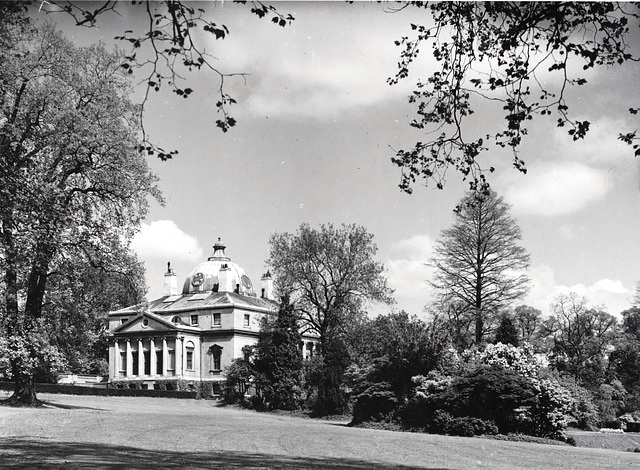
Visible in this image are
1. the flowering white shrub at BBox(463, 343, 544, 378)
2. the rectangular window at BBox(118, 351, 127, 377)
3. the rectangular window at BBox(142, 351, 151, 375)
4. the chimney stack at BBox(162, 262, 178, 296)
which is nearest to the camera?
the flowering white shrub at BBox(463, 343, 544, 378)

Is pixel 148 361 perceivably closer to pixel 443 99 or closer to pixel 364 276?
pixel 364 276

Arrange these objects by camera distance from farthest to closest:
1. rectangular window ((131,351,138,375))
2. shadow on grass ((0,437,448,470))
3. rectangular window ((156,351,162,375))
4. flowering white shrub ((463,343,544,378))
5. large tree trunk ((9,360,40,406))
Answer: rectangular window ((131,351,138,375)) → rectangular window ((156,351,162,375)) → large tree trunk ((9,360,40,406)) → flowering white shrub ((463,343,544,378)) → shadow on grass ((0,437,448,470))

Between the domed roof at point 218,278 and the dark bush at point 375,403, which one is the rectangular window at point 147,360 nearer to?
the domed roof at point 218,278

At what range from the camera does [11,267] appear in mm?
22219

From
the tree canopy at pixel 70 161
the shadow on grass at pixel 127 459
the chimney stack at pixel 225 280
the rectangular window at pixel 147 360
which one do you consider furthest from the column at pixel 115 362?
the shadow on grass at pixel 127 459

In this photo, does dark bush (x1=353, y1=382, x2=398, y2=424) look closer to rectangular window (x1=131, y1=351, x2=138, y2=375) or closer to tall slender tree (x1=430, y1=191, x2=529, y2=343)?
tall slender tree (x1=430, y1=191, x2=529, y2=343)

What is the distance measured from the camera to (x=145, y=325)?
71000 mm

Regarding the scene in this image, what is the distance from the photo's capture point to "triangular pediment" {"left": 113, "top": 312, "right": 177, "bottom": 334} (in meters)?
69.3

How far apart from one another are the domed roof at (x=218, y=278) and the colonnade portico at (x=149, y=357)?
9414 mm

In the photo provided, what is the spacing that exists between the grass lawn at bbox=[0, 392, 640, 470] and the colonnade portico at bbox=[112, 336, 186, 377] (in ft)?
148

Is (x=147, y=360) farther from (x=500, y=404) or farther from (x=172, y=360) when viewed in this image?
(x=500, y=404)

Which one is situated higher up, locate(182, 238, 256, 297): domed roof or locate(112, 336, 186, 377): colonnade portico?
locate(182, 238, 256, 297): domed roof

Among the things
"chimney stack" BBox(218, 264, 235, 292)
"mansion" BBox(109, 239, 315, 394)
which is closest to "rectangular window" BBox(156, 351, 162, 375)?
"mansion" BBox(109, 239, 315, 394)

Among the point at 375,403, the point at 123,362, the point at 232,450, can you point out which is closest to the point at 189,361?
the point at 123,362
